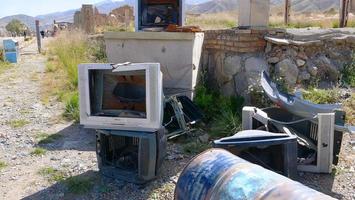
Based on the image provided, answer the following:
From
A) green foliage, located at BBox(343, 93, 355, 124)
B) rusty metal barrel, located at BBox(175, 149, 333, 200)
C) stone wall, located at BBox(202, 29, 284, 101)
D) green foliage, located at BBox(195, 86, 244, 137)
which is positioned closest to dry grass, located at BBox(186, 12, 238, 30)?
stone wall, located at BBox(202, 29, 284, 101)

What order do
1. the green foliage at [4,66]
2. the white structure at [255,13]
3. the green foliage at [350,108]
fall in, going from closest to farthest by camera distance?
the green foliage at [350,108], the white structure at [255,13], the green foliage at [4,66]

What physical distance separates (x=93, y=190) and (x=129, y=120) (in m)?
0.72

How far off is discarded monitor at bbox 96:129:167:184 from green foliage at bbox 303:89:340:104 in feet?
7.48

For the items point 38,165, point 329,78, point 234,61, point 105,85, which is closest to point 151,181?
point 105,85

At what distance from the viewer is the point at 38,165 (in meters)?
4.11

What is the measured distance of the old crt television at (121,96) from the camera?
10.8 ft

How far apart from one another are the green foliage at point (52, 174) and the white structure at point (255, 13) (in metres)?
3.23

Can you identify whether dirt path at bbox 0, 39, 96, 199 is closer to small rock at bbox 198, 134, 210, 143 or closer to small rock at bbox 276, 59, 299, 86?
small rock at bbox 198, 134, 210, 143

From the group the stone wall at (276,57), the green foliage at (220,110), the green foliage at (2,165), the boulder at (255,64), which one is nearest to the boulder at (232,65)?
the stone wall at (276,57)

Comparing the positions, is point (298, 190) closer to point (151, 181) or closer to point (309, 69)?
point (151, 181)

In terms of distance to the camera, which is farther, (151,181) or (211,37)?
(211,37)

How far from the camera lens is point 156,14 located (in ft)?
20.8

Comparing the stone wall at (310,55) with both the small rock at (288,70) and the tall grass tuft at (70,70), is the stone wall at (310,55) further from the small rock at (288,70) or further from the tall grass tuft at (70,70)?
the tall grass tuft at (70,70)

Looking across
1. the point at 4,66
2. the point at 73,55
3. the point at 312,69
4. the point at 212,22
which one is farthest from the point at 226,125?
the point at 212,22
